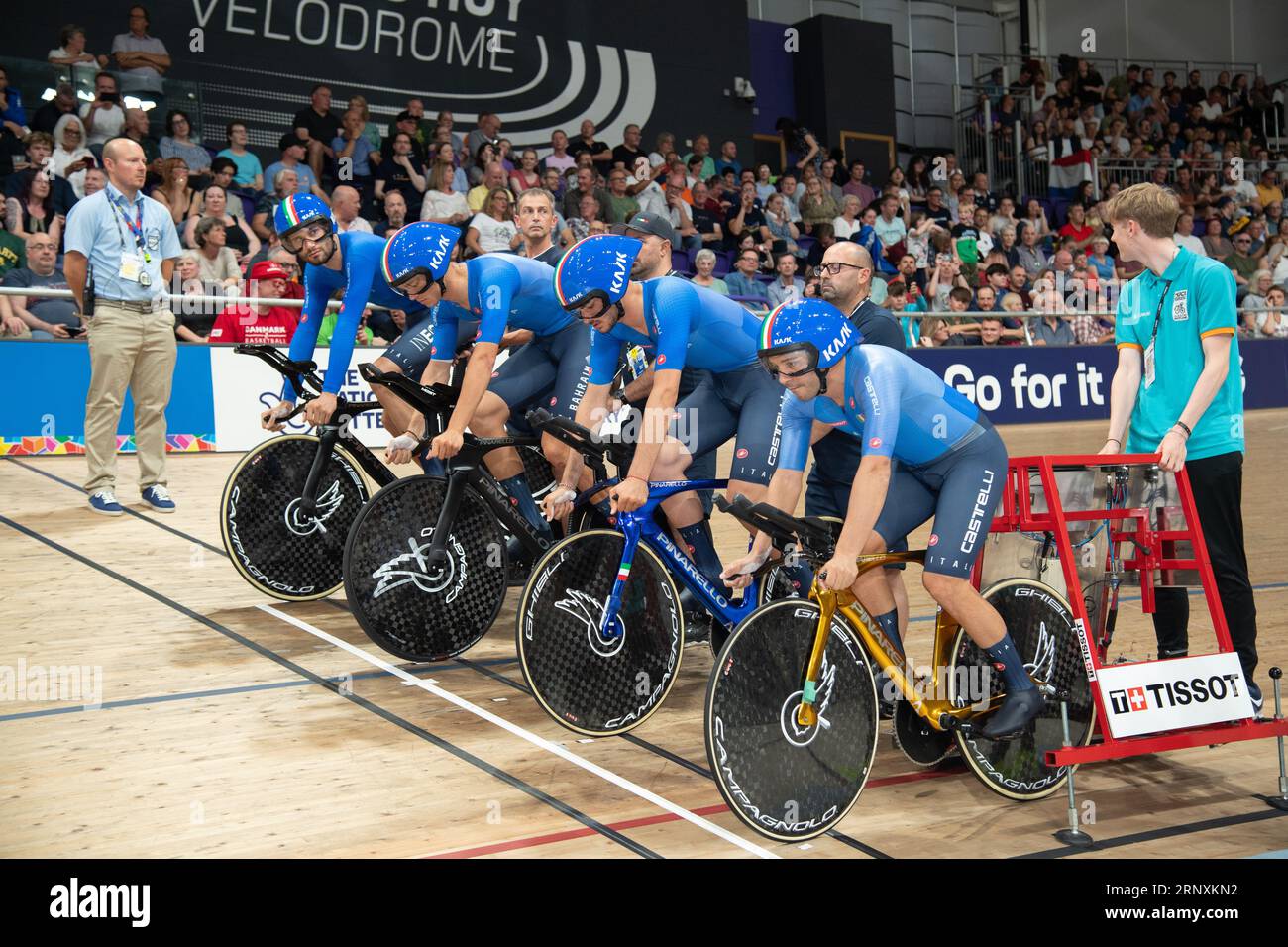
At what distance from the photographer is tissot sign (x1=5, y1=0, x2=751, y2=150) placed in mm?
13438

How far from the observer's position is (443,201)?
40.0 feet

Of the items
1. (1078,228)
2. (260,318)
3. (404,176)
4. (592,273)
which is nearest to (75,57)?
(404,176)

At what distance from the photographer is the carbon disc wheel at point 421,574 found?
470cm

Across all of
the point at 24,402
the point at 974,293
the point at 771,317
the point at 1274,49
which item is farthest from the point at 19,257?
the point at 1274,49

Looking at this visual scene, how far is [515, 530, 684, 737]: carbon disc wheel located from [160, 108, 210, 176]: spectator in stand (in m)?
8.67

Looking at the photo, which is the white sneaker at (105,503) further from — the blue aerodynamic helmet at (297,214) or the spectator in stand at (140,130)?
the spectator in stand at (140,130)

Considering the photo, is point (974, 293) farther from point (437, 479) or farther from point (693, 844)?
point (693, 844)

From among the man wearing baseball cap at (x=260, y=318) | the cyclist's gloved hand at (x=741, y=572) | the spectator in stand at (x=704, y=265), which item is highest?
the spectator in stand at (x=704, y=265)

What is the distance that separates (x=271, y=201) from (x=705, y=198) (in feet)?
18.8

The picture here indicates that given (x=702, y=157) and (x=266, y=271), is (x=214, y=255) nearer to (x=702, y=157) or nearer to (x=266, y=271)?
(x=266, y=271)

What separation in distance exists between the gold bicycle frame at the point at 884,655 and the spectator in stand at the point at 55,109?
9.73 metres

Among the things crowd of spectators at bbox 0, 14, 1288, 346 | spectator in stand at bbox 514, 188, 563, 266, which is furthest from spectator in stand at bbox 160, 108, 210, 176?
spectator in stand at bbox 514, 188, 563, 266

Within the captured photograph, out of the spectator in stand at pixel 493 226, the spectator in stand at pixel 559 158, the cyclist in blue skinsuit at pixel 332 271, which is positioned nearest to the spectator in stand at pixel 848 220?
the spectator in stand at pixel 559 158

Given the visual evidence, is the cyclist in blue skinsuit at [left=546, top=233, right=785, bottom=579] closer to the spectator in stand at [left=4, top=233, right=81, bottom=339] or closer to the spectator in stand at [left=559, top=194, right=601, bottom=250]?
the spectator in stand at [left=4, top=233, right=81, bottom=339]
